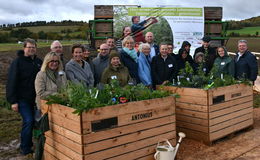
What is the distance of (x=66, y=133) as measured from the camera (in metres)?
3.53

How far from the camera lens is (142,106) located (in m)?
3.79

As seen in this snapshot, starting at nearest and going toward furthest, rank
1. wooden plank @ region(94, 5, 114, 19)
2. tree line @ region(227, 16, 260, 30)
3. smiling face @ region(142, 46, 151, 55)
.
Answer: smiling face @ region(142, 46, 151, 55) < wooden plank @ region(94, 5, 114, 19) < tree line @ region(227, 16, 260, 30)

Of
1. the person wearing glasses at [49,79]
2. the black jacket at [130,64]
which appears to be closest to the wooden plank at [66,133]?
the person wearing glasses at [49,79]

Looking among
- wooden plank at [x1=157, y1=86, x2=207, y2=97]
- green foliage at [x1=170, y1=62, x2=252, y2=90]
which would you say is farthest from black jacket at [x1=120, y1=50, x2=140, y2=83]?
green foliage at [x1=170, y1=62, x2=252, y2=90]

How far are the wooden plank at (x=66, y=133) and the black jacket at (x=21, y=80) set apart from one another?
0.88 m

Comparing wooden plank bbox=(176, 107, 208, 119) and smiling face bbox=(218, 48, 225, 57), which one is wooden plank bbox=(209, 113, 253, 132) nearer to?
wooden plank bbox=(176, 107, 208, 119)

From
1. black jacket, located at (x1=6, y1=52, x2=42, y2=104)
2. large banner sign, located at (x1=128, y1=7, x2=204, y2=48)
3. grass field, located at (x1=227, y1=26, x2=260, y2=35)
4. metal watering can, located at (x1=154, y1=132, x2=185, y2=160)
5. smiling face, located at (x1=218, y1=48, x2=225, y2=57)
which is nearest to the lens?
metal watering can, located at (x1=154, y1=132, x2=185, y2=160)

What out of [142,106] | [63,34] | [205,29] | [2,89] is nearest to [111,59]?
[142,106]

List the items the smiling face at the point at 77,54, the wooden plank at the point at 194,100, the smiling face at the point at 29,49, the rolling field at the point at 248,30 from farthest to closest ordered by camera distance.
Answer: the rolling field at the point at 248,30 → the wooden plank at the point at 194,100 → the smiling face at the point at 77,54 → the smiling face at the point at 29,49

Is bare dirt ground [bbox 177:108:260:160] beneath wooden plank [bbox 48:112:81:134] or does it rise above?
beneath

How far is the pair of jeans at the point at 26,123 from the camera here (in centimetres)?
447

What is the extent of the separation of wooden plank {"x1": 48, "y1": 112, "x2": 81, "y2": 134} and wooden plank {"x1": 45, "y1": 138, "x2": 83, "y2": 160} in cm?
28

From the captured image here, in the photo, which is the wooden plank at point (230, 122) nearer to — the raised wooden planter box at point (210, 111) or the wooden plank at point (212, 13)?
the raised wooden planter box at point (210, 111)

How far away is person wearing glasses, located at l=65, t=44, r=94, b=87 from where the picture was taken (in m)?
4.49
